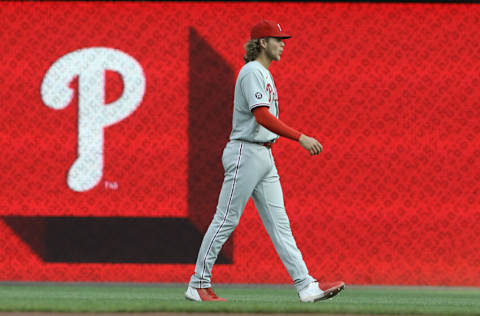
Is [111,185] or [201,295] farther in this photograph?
[111,185]

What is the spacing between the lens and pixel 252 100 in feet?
17.9

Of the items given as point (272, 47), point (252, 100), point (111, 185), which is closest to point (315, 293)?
point (252, 100)

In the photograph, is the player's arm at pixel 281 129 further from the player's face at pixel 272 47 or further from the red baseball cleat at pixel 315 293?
the red baseball cleat at pixel 315 293

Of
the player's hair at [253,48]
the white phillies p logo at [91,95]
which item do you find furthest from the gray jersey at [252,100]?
the white phillies p logo at [91,95]

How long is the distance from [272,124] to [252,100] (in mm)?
204

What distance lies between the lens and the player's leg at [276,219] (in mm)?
5605

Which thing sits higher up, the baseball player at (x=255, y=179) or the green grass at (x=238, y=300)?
the baseball player at (x=255, y=179)

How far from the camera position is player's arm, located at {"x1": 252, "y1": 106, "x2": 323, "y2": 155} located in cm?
527

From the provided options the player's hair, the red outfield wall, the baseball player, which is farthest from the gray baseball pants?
the red outfield wall

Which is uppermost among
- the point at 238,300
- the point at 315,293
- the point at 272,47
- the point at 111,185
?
the point at 272,47

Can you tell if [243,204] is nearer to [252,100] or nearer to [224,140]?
[252,100]

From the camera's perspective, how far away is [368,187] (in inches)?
308

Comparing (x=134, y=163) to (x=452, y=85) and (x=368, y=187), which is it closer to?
(x=368, y=187)

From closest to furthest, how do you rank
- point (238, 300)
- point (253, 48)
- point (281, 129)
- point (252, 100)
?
1. point (281, 129)
2. point (252, 100)
3. point (253, 48)
4. point (238, 300)
